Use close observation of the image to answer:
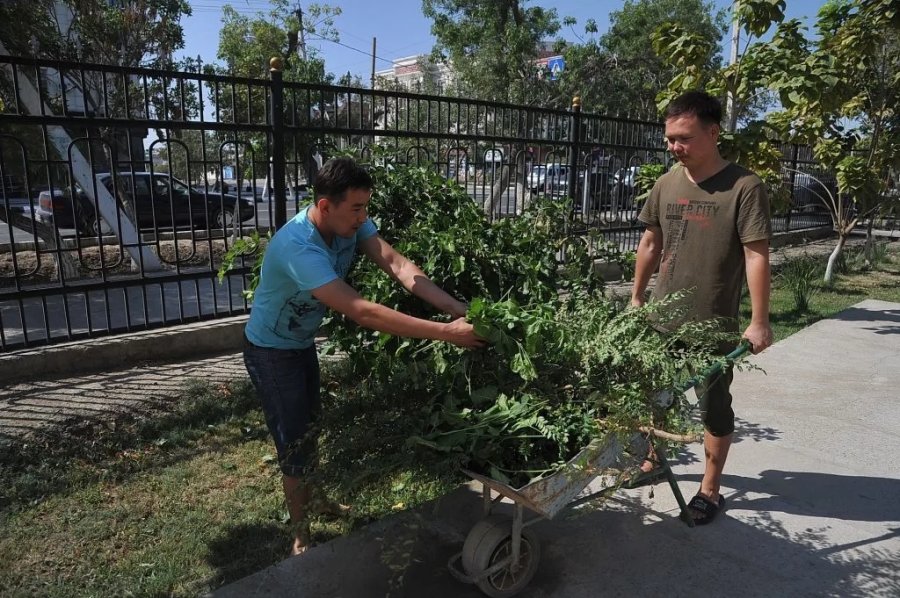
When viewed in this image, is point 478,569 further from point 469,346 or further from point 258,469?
point 258,469

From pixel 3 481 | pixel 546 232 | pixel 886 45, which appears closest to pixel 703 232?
pixel 546 232

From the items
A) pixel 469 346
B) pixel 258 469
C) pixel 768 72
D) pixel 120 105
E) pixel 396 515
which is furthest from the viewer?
pixel 120 105

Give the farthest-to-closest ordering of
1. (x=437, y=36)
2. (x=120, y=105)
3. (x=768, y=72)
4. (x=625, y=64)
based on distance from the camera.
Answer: (x=625, y=64) < (x=437, y=36) < (x=120, y=105) < (x=768, y=72)

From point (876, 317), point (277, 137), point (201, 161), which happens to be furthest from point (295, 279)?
point (876, 317)

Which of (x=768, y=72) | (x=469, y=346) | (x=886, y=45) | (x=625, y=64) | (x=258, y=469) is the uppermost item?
(x=625, y=64)

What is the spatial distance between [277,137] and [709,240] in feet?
11.8

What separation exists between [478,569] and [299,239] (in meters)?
1.42

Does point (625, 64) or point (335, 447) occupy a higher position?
point (625, 64)

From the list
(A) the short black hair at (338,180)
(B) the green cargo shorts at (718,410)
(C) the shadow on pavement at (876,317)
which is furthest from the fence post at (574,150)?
(A) the short black hair at (338,180)

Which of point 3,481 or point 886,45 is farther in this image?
point 886,45

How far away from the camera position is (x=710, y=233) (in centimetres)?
300

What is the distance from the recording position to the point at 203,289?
8.94 metres

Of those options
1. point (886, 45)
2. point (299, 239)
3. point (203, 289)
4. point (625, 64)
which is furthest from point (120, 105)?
point (625, 64)

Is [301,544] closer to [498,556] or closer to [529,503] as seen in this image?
[498,556]
